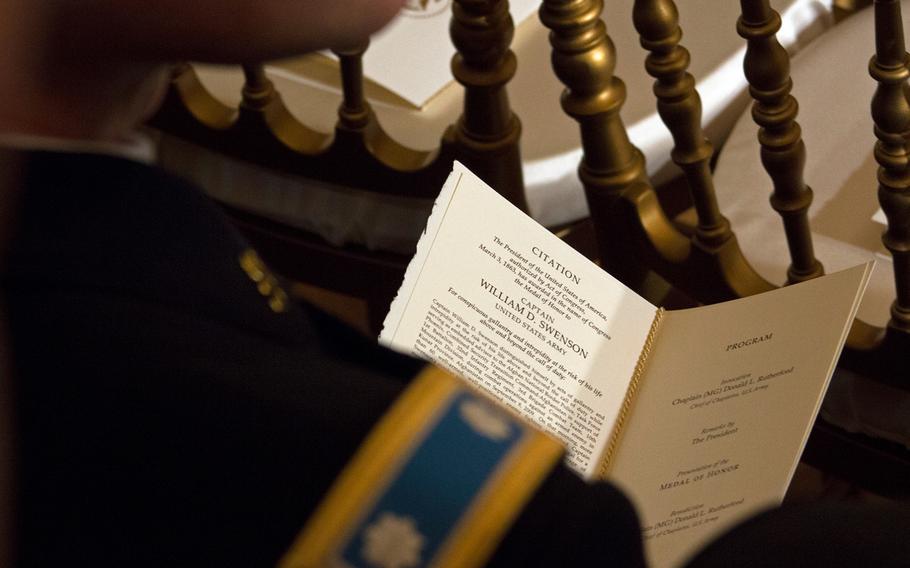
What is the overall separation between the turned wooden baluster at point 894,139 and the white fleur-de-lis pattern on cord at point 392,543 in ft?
1.73

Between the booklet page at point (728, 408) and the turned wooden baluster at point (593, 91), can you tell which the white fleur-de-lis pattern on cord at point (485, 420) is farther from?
the turned wooden baluster at point (593, 91)

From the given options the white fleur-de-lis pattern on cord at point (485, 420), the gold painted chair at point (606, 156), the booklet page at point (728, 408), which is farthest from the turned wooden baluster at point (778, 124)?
the white fleur-de-lis pattern on cord at point (485, 420)

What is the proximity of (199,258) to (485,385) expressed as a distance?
331 millimetres

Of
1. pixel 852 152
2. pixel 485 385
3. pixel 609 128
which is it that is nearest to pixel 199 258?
pixel 485 385

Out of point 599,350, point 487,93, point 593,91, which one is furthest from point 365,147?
point 599,350

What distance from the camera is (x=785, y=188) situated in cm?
82

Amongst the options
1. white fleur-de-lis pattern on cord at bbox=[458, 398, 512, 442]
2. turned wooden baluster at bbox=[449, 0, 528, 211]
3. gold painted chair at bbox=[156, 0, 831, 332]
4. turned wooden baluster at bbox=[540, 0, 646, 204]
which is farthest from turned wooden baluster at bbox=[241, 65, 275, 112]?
white fleur-de-lis pattern on cord at bbox=[458, 398, 512, 442]

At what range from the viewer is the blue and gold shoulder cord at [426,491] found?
31cm

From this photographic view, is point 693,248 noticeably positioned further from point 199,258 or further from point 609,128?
point 199,258

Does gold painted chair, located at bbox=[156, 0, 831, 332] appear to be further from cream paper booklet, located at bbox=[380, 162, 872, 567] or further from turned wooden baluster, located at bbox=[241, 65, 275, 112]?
cream paper booklet, located at bbox=[380, 162, 872, 567]

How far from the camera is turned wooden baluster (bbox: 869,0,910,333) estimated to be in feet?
2.41

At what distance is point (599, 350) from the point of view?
70cm

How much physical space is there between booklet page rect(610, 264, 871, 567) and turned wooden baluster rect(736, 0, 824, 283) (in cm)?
13

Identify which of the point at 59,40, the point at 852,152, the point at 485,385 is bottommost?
the point at 852,152
